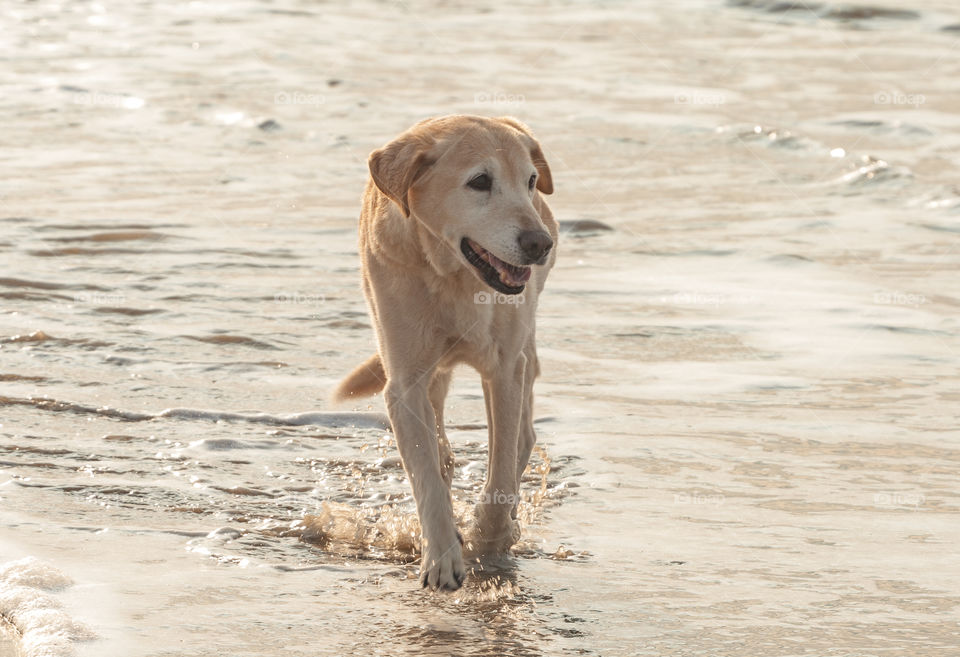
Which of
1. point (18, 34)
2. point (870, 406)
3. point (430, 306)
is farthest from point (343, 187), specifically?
point (18, 34)

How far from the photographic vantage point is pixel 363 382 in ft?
21.4

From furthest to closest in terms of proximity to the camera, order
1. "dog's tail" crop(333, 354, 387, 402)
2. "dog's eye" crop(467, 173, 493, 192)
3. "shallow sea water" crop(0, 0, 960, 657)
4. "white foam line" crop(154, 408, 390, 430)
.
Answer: "white foam line" crop(154, 408, 390, 430) < "dog's tail" crop(333, 354, 387, 402) < "dog's eye" crop(467, 173, 493, 192) < "shallow sea water" crop(0, 0, 960, 657)

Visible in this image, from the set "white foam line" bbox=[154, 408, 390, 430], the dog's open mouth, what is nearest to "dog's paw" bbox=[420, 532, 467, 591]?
the dog's open mouth

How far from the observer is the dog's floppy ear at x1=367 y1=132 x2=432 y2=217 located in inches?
205

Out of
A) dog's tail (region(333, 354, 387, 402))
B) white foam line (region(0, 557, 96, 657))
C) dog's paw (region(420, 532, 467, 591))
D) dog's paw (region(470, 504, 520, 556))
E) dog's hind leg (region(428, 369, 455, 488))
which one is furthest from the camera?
dog's tail (region(333, 354, 387, 402))

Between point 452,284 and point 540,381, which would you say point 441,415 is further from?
point 540,381

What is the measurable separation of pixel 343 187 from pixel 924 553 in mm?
7450

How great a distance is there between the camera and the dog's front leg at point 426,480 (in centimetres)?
511

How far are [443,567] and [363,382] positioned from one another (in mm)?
1585

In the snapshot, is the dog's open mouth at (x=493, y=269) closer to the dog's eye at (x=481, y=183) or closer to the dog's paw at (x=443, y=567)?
the dog's eye at (x=481, y=183)

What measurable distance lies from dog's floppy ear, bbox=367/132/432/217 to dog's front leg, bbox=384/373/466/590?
65cm

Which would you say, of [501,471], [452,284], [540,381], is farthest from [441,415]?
[540,381]

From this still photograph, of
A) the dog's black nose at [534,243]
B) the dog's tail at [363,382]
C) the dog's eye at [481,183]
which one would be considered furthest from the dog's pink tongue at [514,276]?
the dog's tail at [363,382]

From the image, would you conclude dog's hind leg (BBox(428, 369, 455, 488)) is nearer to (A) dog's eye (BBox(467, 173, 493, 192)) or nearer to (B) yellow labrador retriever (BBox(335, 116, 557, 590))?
(B) yellow labrador retriever (BBox(335, 116, 557, 590))
